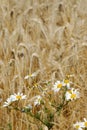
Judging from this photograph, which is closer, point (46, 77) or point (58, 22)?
point (46, 77)

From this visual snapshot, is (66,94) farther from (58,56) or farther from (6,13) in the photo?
(6,13)

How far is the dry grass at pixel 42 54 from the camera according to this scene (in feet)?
5.20

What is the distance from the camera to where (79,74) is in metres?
1.78

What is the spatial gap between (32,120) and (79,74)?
414mm

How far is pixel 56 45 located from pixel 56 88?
78 centimetres

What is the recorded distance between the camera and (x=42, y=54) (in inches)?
76.5

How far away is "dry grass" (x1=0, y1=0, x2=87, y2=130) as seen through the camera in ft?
5.20

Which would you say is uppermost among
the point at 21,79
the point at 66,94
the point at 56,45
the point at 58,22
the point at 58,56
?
the point at 58,22

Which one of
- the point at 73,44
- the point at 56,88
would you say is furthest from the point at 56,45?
the point at 56,88

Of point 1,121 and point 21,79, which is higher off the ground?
point 21,79

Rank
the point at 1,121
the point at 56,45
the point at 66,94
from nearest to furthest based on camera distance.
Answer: the point at 66,94, the point at 1,121, the point at 56,45

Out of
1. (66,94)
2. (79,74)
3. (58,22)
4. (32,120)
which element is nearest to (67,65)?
(79,74)

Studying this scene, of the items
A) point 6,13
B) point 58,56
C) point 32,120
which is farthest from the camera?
point 6,13

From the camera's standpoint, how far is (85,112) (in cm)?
153
